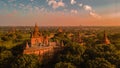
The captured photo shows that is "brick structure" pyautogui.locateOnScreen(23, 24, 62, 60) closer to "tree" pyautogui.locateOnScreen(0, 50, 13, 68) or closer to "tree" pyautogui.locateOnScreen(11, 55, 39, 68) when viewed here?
"tree" pyautogui.locateOnScreen(0, 50, 13, 68)

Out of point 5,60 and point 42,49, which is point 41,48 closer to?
point 42,49

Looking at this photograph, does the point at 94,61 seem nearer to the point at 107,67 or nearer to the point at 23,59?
the point at 107,67

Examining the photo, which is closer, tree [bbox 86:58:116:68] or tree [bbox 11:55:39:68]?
tree [bbox 86:58:116:68]

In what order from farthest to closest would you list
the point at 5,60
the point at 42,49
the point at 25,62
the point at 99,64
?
the point at 42,49 → the point at 5,60 → the point at 25,62 → the point at 99,64

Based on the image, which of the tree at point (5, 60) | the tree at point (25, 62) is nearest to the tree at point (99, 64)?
the tree at point (25, 62)

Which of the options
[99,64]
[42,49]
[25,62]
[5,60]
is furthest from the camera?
[42,49]

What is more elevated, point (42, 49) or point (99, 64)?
→ point (42, 49)

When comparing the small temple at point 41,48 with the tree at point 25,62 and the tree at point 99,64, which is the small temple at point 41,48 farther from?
the tree at point 99,64

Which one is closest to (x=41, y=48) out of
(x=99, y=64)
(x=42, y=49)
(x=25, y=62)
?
(x=42, y=49)

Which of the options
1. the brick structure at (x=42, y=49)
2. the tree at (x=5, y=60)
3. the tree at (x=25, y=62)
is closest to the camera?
the tree at (x=25, y=62)

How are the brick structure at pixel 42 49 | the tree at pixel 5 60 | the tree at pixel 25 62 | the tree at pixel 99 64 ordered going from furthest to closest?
the brick structure at pixel 42 49 → the tree at pixel 5 60 → the tree at pixel 25 62 → the tree at pixel 99 64

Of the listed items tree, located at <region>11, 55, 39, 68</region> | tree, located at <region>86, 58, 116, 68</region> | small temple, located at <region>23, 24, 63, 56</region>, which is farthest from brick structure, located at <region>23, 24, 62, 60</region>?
tree, located at <region>86, 58, 116, 68</region>
